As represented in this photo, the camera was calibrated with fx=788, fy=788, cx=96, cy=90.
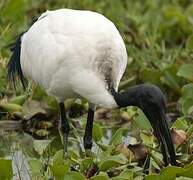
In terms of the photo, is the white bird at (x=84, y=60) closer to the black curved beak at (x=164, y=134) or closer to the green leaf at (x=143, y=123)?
the black curved beak at (x=164, y=134)

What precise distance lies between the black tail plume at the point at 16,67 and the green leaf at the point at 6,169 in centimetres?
150

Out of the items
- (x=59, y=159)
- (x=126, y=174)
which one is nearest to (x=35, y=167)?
(x=59, y=159)

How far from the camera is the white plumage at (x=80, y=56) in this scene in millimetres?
5109

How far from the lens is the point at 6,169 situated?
183 inches

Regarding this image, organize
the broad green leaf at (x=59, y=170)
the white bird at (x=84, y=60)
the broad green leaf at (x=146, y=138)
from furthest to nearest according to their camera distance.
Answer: the broad green leaf at (x=146, y=138), the white bird at (x=84, y=60), the broad green leaf at (x=59, y=170)

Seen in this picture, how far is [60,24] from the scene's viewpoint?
17.4ft

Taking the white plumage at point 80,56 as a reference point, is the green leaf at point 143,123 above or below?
below

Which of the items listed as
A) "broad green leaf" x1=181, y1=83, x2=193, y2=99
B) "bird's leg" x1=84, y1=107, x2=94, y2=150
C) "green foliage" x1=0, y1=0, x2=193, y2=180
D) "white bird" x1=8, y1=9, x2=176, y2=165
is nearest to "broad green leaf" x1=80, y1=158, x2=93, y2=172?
"green foliage" x1=0, y1=0, x2=193, y2=180

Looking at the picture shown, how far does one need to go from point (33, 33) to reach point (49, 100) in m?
1.15

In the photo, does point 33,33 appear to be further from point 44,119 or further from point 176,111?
point 176,111

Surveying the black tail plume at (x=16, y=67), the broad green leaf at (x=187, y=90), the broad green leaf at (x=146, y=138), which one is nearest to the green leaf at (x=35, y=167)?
the broad green leaf at (x=146, y=138)

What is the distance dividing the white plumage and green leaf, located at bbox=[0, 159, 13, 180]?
2.62ft

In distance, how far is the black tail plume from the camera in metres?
6.02

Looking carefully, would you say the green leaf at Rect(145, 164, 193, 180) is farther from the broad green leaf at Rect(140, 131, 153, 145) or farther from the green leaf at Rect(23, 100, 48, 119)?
the green leaf at Rect(23, 100, 48, 119)
